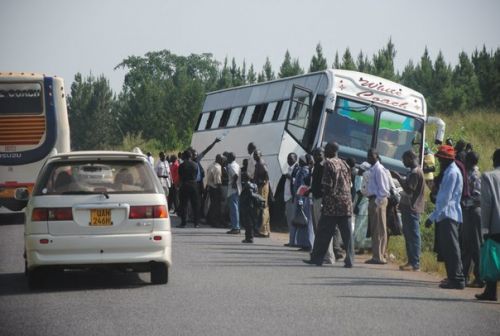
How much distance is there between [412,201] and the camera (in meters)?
15.0

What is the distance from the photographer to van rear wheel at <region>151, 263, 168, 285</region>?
39.1 ft

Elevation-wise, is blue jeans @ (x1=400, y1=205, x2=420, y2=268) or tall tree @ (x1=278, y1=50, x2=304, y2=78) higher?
tall tree @ (x1=278, y1=50, x2=304, y2=78)

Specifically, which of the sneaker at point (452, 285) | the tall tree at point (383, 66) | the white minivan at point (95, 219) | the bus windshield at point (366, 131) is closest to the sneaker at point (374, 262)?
the sneaker at point (452, 285)

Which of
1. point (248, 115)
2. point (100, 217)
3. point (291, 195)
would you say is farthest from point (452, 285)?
point (248, 115)

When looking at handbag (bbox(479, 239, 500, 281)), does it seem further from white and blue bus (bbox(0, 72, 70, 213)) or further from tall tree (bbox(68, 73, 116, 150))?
tall tree (bbox(68, 73, 116, 150))

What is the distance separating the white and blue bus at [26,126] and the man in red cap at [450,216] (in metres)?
13.2

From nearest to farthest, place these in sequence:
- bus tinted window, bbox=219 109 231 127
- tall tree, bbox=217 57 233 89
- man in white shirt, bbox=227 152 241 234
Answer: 1. man in white shirt, bbox=227 152 241 234
2. bus tinted window, bbox=219 109 231 127
3. tall tree, bbox=217 57 233 89

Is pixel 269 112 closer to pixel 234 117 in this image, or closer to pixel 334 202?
pixel 234 117

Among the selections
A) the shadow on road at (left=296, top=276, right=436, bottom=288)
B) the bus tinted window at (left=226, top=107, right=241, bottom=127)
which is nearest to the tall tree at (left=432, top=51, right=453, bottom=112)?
the bus tinted window at (left=226, top=107, right=241, bottom=127)

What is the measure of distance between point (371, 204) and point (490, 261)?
5267mm

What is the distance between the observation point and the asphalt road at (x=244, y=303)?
8984 mm

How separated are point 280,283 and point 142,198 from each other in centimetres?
221

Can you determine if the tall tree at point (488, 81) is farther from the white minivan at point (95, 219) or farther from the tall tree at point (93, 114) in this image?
the tall tree at point (93, 114)

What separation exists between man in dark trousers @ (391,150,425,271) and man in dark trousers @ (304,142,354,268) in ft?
2.93
